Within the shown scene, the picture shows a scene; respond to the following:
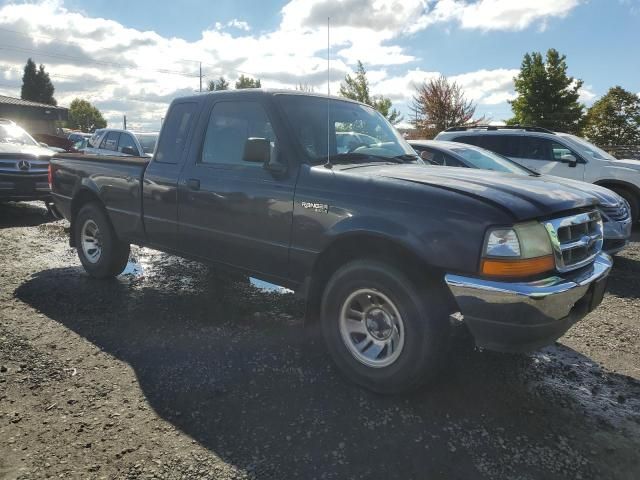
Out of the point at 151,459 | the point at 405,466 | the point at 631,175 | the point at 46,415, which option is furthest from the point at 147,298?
the point at 631,175

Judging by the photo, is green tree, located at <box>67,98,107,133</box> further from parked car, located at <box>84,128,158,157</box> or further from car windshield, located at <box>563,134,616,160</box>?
car windshield, located at <box>563,134,616,160</box>

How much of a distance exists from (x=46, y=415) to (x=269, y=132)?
93.4 inches

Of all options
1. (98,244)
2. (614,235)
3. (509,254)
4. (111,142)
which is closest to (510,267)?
(509,254)

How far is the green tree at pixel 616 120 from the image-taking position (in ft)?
124

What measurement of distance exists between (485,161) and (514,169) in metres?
0.42

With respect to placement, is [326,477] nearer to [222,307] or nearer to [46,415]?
[46,415]

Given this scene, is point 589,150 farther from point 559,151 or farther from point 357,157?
point 357,157

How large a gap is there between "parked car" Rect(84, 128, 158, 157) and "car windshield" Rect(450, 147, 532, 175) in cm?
721

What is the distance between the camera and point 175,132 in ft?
14.7

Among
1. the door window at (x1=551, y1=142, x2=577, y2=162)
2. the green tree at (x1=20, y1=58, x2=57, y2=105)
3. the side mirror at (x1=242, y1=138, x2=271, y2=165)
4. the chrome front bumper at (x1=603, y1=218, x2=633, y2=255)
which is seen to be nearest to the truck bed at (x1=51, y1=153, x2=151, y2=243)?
the side mirror at (x1=242, y1=138, x2=271, y2=165)

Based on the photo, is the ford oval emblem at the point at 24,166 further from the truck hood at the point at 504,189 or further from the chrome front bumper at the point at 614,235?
the chrome front bumper at the point at 614,235

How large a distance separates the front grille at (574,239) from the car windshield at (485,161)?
12.3 ft

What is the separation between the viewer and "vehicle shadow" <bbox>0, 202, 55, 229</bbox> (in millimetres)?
9084

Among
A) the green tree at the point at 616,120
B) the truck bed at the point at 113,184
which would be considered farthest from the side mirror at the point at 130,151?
the green tree at the point at 616,120
